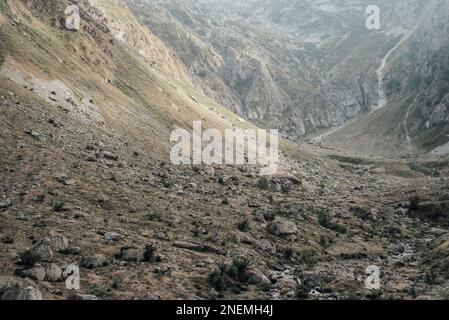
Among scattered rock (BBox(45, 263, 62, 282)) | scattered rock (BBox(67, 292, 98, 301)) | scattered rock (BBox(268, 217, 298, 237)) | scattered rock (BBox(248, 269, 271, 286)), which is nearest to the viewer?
scattered rock (BBox(67, 292, 98, 301))

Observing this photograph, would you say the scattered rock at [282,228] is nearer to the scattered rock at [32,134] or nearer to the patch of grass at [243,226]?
the patch of grass at [243,226]

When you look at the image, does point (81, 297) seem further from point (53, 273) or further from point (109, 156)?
point (109, 156)

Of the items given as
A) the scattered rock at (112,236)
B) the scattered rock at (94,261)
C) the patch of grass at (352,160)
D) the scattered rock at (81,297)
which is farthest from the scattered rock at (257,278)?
the patch of grass at (352,160)

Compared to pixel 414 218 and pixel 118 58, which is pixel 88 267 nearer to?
pixel 414 218

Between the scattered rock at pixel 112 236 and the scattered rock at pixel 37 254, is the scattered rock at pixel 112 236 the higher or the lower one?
the higher one

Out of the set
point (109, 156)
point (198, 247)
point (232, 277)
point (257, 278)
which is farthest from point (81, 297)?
point (109, 156)

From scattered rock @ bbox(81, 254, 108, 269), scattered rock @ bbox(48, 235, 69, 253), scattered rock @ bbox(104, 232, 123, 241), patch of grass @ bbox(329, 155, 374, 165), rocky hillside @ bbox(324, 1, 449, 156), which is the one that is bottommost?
scattered rock @ bbox(81, 254, 108, 269)

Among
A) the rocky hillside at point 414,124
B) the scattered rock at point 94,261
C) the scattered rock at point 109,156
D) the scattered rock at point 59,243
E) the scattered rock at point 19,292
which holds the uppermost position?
the rocky hillside at point 414,124

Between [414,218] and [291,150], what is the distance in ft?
205

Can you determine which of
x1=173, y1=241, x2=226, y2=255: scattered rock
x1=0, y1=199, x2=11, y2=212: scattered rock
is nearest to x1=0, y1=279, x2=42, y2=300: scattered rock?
x1=0, y1=199, x2=11, y2=212: scattered rock

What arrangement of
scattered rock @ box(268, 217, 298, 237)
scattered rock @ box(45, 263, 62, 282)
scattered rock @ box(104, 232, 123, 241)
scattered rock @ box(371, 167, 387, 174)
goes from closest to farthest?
scattered rock @ box(45, 263, 62, 282), scattered rock @ box(104, 232, 123, 241), scattered rock @ box(268, 217, 298, 237), scattered rock @ box(371, 167, 387, 174)

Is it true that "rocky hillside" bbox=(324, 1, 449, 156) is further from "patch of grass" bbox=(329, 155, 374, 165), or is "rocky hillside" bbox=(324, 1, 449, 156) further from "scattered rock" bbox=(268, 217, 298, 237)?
"scattered rock" bbox=(268, 217, 298, 237)

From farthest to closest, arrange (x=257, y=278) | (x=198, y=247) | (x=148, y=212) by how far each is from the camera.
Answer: (x=148, y=212), (x=198, y=247), (x=257, y=278)

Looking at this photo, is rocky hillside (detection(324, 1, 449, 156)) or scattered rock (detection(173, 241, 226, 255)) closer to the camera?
scattered rock (detection(173, 241, 226, 255))
